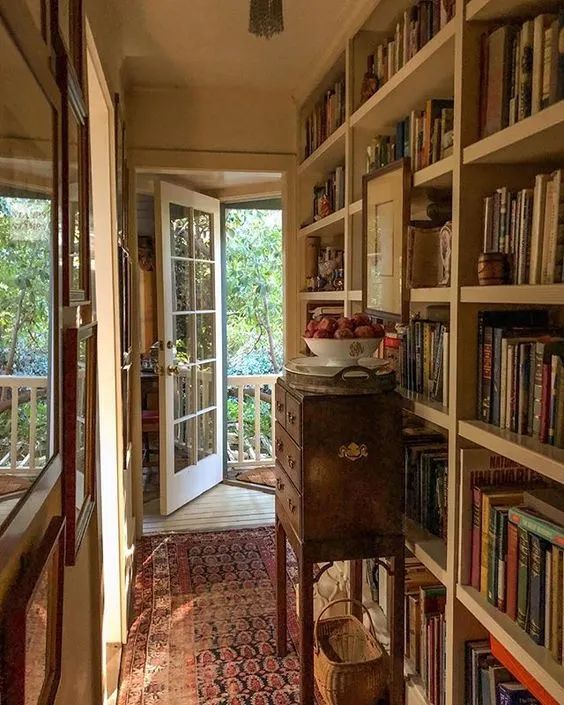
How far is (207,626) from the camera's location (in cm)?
269

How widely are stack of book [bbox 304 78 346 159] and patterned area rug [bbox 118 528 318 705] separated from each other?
216cm

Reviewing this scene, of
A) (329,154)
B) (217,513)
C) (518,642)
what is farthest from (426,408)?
(217,513)

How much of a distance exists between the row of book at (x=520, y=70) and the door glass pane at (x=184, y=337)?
2806 mm

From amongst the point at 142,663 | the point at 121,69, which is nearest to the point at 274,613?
the point at 142,663

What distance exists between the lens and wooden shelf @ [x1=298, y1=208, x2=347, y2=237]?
2.90 meters

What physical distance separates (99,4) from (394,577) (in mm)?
1959

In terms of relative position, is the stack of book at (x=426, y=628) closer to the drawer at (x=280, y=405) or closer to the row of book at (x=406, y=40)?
the drawer at (x=280, y=405)

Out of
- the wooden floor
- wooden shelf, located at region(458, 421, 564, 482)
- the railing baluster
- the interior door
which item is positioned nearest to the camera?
the railing baluster

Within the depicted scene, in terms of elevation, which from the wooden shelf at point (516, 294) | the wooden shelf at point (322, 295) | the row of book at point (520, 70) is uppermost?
the row of book at point (520, 70)

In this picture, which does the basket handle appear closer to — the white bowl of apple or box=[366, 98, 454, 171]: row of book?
the white bowl of apple

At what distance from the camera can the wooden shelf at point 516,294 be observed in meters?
1.22

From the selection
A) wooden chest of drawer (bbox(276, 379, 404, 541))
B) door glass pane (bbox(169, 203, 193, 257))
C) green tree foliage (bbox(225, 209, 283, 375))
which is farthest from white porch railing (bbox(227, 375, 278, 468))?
wooden chest of drawer (bbox(276, 379, 404, 541))

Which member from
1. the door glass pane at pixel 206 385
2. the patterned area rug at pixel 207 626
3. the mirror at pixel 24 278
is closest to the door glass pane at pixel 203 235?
the door glass pane at pixel 206 385

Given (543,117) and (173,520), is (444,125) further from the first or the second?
(173,520)
